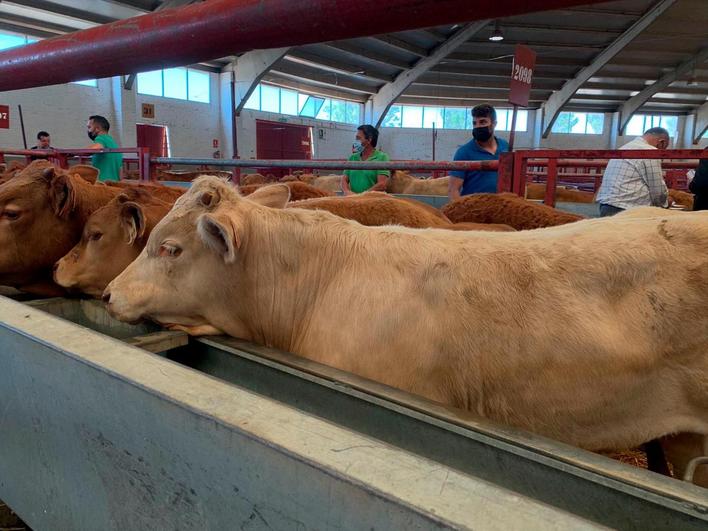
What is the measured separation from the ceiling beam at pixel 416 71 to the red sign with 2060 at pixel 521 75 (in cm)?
1234

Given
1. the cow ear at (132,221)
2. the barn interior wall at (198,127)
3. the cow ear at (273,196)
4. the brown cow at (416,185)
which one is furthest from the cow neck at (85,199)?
the barn interior wall at (198,127)

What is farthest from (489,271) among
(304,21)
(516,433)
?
(304,21)

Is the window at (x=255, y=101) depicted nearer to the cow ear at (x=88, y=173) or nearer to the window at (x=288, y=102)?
the window at (x=288, y=102)

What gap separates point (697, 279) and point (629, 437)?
0.59 meters

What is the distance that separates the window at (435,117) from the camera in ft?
88.7

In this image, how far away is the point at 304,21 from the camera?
94 centimetres

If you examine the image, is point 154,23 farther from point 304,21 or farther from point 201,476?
point 201,476

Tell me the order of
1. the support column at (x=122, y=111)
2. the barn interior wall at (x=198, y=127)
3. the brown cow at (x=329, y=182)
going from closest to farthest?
the brown cow at (x=329, y=182) < the barn interior wall at (x=198, y=127) < the support column at (x=122, y=111)

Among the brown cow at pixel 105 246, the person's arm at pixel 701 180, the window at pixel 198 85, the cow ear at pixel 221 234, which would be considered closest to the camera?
the cow ear at pixel 221 234

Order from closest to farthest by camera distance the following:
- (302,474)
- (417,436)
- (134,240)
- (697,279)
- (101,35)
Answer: (302,474)
(417,436)
(101,35)
(697,279)
(134,240)

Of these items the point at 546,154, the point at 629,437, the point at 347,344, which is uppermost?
the point at 546,154

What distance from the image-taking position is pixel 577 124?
27938 mm

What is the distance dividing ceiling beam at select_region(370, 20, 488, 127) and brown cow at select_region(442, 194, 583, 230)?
13979 mm

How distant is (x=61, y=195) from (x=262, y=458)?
8.54ft
